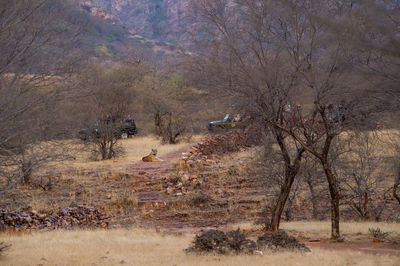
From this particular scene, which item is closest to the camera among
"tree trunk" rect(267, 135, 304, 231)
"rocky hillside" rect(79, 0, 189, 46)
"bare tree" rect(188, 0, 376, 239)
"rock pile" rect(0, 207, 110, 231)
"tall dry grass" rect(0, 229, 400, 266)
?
"tall dry grass" rect(0, 229, 400, 266)

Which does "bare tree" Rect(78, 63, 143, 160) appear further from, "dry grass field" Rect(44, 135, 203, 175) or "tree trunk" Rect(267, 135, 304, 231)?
"tree trunk" Rect(267, 135, 304, 231)

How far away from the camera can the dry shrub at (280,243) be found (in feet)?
26.9

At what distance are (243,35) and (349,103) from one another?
15.1ft

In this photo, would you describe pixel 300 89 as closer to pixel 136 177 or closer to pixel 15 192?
pixel 136 177

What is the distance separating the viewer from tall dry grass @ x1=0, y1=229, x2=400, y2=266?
287 inches

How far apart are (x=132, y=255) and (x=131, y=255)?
2cm

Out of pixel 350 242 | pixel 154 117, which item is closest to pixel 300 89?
pixel 350 242

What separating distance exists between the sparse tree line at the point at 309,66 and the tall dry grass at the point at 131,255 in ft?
8.81

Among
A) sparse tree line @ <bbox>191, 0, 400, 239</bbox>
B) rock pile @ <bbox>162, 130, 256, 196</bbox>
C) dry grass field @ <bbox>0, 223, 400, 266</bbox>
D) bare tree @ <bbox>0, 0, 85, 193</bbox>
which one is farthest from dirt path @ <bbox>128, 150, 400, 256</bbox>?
bare tree @ <bbox>0, 0, 85, 193</bbox>

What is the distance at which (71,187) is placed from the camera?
18047 millimetres

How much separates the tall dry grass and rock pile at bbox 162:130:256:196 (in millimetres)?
7867

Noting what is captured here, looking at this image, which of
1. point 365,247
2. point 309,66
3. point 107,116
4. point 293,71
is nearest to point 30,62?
point 309,66

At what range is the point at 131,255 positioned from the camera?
7.98 m

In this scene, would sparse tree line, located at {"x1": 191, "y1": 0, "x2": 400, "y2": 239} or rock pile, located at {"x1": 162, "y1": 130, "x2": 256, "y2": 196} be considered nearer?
sparse tree line, located at {"x1": 191, "y1": 0, "x2": 400, "y2": 239}
